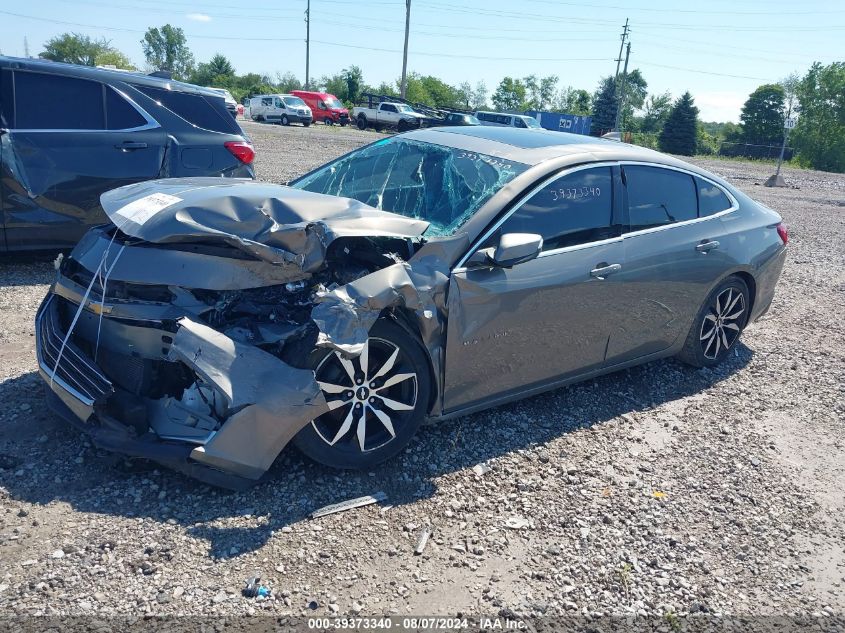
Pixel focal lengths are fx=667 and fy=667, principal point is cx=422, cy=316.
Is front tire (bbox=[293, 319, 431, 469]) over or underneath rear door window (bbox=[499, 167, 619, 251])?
underneath

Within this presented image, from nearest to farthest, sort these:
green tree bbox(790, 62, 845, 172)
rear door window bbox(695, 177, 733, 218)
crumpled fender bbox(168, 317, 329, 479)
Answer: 1. crumpled fender bbox(168, 317, 329, 479)
2. rear door window bbox(695, 177, 733, 218)
3. green tree bbox(790, 62, 845, 172)

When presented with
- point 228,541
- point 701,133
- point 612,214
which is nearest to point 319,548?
point 228,541

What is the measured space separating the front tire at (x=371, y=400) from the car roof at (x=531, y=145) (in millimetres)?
1546

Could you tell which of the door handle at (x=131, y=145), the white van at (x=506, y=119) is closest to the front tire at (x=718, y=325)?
the door handle at (x=131, y=145)

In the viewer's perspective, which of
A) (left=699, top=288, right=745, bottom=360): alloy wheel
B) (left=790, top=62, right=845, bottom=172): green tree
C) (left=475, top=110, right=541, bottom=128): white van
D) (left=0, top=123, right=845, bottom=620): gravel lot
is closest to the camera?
(left=0, top=123, right=845, bottom=620): gravel lot

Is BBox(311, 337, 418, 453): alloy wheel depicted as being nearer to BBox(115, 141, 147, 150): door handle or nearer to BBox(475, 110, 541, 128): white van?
BBox(115, 141, 147, 150): door handle

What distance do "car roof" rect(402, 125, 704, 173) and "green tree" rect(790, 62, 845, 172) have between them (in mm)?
65897

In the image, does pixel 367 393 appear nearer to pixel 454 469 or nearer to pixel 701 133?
pixel 454 469

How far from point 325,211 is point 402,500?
159 cm

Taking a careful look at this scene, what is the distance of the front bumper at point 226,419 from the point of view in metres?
3.03

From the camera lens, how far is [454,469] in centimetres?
372

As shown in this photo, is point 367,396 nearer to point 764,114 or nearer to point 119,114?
point 119,114

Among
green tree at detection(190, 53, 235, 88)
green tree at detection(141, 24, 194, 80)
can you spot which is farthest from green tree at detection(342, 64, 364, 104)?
green tree at detection(141, 24, 194, 80)

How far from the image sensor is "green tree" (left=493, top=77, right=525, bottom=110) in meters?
100
